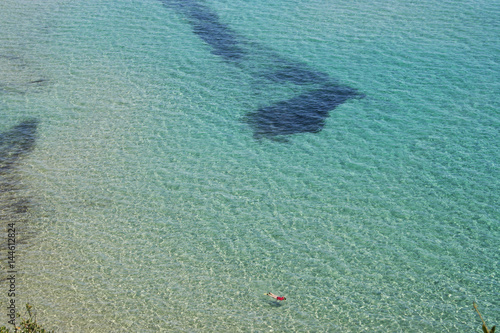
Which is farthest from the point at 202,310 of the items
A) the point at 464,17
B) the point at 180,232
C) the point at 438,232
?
the point at 464,17

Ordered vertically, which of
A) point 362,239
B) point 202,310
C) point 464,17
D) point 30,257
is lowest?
point 30,257

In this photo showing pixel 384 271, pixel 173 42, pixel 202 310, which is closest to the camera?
pixel 202 310

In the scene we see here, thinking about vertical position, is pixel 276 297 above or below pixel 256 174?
below

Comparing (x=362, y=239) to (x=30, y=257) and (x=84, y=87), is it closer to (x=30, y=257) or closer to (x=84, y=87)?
(x=30, y=257)

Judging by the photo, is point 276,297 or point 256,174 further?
point 256,174

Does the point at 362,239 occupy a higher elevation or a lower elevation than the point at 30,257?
higher

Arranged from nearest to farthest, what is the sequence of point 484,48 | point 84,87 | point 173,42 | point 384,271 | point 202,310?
point 202,310
point 384,271
point 84,87
point 484,48
point 173,42

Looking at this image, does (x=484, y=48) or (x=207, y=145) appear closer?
(x=207, y=145)
